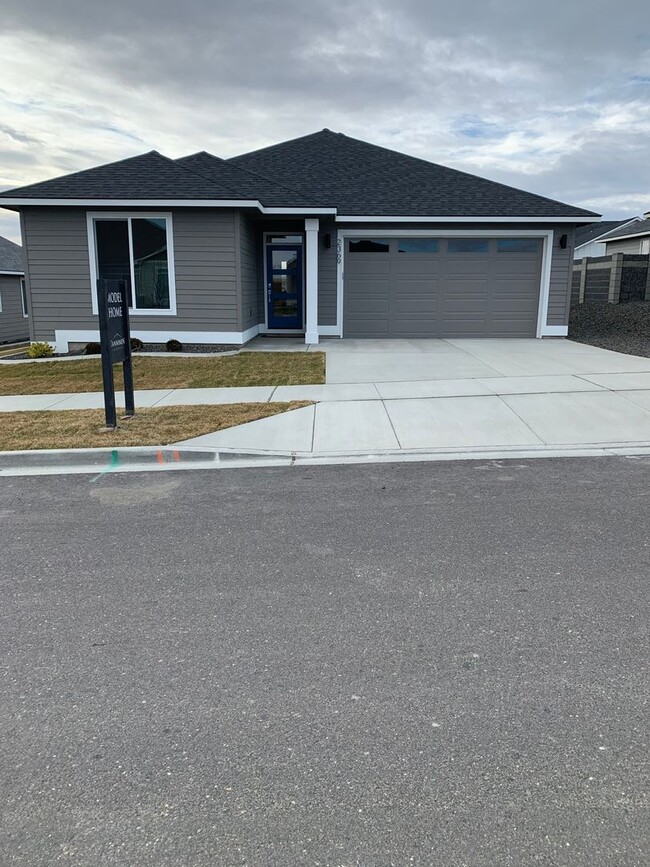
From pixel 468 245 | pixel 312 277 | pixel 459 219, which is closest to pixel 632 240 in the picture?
pixel 468 245

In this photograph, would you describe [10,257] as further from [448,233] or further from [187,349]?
[448,233]

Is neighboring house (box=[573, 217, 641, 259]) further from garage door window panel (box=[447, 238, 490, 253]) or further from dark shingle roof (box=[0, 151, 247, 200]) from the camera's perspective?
dark shingle roof (box=[0, 151, 247, 200])

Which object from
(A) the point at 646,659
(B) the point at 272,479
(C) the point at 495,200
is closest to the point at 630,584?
(A) the point at 646,659

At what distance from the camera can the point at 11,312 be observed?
90.3 ft

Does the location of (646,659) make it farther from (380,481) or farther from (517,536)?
(380,481)

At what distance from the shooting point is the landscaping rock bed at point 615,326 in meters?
15.7

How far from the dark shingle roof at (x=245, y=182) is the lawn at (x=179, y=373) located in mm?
3894

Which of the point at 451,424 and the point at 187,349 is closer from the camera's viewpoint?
the point at 451,424

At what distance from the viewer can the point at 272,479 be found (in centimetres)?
682

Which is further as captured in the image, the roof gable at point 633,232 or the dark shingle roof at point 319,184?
the roof gable at point 633,232

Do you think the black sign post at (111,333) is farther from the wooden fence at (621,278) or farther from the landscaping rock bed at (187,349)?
the wooden fence at (621,278)

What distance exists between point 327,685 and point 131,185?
1463 centimetres

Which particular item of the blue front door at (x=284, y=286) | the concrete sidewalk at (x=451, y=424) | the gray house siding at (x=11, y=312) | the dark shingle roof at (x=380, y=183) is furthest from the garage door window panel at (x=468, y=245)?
the gray house siding at (x=11, y=312)

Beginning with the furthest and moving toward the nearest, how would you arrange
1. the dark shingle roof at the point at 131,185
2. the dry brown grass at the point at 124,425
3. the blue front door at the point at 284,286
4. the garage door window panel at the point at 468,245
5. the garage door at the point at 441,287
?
1. the blue front door at the point at 284,286
2. the garage door at the point at 441,287
3. the garage door window panel at the point at 468,245
4. the dark shingle roof at the point at 131,185
5. the dry brown grass at the point at 124,425
